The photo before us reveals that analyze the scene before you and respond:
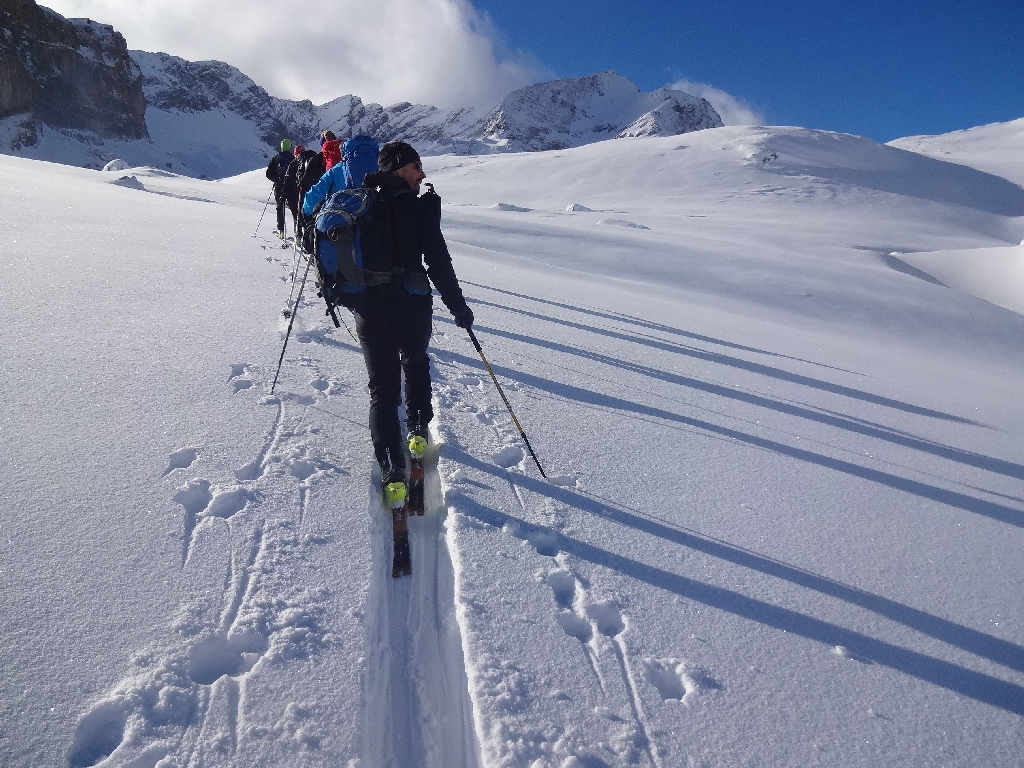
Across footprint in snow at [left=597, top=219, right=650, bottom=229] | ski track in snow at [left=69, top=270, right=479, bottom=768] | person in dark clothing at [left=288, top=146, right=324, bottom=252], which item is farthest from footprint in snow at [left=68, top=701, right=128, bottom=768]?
footprint in snow at [left=597, top=219, right=650, bottom=229]

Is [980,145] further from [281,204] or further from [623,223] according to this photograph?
[281,204]

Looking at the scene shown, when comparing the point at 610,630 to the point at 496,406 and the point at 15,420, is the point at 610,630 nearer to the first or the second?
the point at 496,406

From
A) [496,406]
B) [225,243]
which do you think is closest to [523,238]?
[225,243]

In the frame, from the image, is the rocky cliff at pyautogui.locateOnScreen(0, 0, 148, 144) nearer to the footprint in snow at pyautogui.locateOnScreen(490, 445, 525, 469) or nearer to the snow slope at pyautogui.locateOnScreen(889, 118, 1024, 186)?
the footprint in snow at pyautogui.locateOnScreen(490, 445, 525, 469)

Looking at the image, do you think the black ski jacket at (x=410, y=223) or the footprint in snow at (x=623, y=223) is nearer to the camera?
the black ski jacket at (x=410, y=223)

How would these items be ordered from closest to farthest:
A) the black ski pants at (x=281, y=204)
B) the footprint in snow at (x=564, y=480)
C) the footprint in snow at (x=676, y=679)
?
the footprint in snow at (x=676, y=679) < the footprint in snow at (x=564, y=480) < the black ski pants at (x=281, y=204)

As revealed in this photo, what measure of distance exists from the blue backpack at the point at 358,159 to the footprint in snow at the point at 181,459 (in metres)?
1.98

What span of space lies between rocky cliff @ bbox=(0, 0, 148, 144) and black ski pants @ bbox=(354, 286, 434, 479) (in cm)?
Result: 14369

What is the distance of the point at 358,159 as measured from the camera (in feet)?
12.7

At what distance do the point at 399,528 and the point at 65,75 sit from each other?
16733 cm

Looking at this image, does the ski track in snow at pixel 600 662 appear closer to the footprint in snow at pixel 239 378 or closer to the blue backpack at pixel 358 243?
the blue backpack at pixel 358 243

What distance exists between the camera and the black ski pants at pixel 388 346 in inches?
112

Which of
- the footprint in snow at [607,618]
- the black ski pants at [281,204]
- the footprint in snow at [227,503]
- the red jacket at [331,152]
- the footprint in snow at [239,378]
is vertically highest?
the red jacket at [331,152]

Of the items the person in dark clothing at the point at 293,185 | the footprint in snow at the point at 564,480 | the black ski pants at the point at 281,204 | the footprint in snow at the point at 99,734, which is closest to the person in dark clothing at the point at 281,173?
the black ski pants at the point at 281,204
